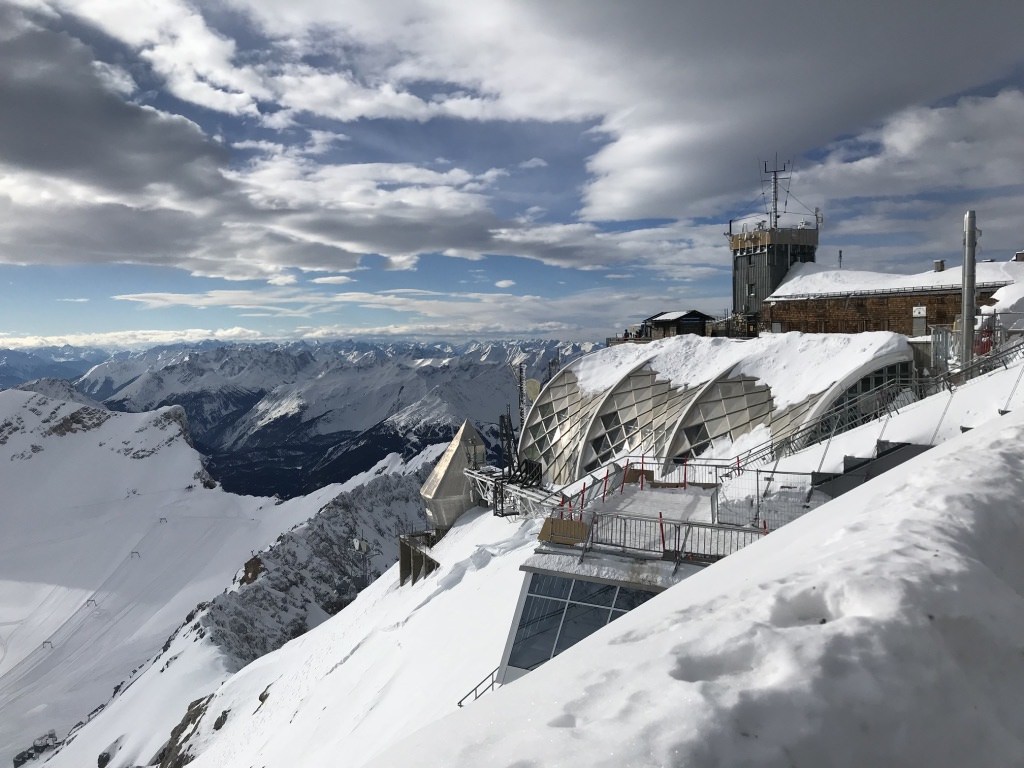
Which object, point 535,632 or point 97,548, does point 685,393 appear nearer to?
point 535,632

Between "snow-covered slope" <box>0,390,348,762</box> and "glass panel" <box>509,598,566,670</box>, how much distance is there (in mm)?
81573

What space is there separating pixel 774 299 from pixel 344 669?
38.6 m

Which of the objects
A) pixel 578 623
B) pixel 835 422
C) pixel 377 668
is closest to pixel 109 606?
pixel 377 668

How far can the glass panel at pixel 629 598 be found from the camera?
30.9 ft

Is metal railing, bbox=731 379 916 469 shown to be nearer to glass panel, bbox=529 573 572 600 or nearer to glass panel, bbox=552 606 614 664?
glass panel, bbox=529 573 572 600

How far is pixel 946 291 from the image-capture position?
34719 millimetres

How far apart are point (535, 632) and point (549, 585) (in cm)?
78

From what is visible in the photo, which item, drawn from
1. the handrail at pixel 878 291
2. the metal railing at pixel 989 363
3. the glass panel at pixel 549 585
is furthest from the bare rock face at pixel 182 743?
the handrail at pixel 878 291

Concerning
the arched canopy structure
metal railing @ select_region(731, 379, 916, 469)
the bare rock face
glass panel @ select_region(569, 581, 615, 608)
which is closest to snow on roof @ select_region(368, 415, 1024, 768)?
glass panel @ select_region(569, 581, 615, 608)

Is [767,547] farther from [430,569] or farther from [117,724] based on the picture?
[117,724]

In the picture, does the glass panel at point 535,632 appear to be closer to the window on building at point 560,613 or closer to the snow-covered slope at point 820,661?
the window on building at point 560,613

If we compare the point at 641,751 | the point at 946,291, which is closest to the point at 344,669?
the point at 641,751

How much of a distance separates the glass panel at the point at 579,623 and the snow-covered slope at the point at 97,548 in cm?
8245

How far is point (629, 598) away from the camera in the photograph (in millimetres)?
9516
